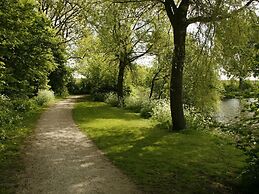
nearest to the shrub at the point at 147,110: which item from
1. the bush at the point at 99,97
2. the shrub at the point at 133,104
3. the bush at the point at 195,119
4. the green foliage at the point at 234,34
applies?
the shrub at the point at 133,104

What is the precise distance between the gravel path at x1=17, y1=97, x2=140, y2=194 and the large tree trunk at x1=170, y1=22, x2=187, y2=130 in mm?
4486

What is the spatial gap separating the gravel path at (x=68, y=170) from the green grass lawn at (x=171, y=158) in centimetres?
42

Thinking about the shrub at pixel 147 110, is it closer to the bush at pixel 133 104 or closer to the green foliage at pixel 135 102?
the green foliage at pixel 135 102

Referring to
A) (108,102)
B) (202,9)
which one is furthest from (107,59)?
(202,9)

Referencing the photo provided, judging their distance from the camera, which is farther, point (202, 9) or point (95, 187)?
point (202, 9)

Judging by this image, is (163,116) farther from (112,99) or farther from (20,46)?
(112,99)

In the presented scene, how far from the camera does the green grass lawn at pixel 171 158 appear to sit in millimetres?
7793

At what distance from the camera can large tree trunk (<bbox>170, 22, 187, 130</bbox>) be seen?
47.9 feet

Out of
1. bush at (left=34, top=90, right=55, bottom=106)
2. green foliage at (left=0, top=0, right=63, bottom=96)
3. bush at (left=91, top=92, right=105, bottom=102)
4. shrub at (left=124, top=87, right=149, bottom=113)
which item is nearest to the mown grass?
green foliage at (left=0, top=0, right=63, bottom=96)

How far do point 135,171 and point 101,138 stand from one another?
15.6ft

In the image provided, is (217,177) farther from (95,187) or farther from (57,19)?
(57,19)

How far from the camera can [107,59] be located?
3038 cm

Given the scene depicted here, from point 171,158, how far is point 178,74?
5699 millimetres

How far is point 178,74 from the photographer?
14984 mm
